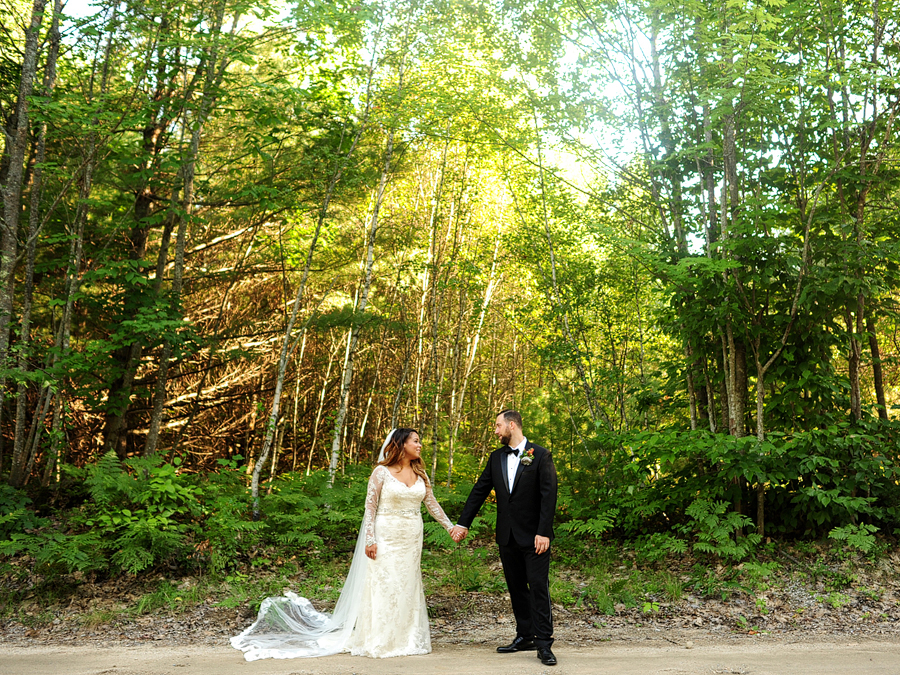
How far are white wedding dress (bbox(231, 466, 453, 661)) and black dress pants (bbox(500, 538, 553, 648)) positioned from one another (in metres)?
0.68

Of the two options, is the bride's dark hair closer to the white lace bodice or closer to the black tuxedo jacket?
the white lace bodice

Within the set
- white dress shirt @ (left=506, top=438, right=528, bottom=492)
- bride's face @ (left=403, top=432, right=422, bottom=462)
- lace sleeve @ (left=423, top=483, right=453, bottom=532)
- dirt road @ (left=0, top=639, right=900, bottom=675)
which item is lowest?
dirt road @ (left=0, top=639, right=900, bottom=675)

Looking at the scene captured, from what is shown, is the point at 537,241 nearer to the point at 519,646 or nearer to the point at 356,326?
the point at 356,326

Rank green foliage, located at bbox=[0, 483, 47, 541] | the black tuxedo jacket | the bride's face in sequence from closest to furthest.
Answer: the black tuxedo jacket
the bride's face
green foliage, located at bbox=[0, 483, 47, 541]

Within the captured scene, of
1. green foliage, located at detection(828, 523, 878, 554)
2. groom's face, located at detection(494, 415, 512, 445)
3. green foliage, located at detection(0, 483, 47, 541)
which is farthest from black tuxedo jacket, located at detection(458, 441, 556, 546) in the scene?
green foliage, located at detection(0, 483, 47, 541)

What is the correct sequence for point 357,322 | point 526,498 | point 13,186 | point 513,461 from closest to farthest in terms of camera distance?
point 526,498 → point 513,461 → point 13,186 → point 357,322

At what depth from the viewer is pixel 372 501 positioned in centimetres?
509

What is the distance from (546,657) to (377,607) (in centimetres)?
127

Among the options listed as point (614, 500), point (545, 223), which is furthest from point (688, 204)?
point (614, 500)

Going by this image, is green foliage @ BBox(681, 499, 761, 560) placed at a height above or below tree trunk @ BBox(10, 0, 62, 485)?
below

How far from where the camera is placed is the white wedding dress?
479 centimetres

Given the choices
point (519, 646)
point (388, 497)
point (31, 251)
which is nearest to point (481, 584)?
point (519, 646)

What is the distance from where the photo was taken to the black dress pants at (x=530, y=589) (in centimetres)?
452

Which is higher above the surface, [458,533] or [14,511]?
[14,511]
